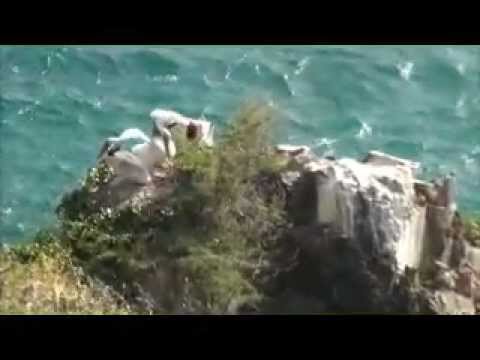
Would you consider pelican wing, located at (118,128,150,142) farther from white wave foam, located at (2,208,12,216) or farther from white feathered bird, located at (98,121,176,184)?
white wave foam, located at (2,208,12,216)

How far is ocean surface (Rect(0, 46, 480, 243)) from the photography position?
623 cm

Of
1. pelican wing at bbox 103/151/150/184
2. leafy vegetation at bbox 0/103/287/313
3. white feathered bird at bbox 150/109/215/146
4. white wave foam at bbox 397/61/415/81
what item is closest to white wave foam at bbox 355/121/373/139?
white wave foam at bbox 397/61/415/81

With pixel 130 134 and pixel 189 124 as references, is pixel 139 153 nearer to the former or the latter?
pixel 130 134

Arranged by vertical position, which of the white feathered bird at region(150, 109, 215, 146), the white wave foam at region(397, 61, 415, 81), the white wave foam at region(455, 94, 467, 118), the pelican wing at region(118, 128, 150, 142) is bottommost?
the pelican wing at region(118, 128, 150, 142)

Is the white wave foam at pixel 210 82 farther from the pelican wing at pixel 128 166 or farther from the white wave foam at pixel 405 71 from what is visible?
the white wave foam at pixel 405 71

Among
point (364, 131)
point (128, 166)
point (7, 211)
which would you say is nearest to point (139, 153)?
point (128, 166)

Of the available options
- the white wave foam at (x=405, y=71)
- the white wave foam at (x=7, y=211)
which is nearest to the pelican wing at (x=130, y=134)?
the white wave foam at (x=7, y=211)

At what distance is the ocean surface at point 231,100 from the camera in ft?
20.4

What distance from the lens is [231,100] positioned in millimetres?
6258

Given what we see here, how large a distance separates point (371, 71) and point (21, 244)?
1.77 meters
